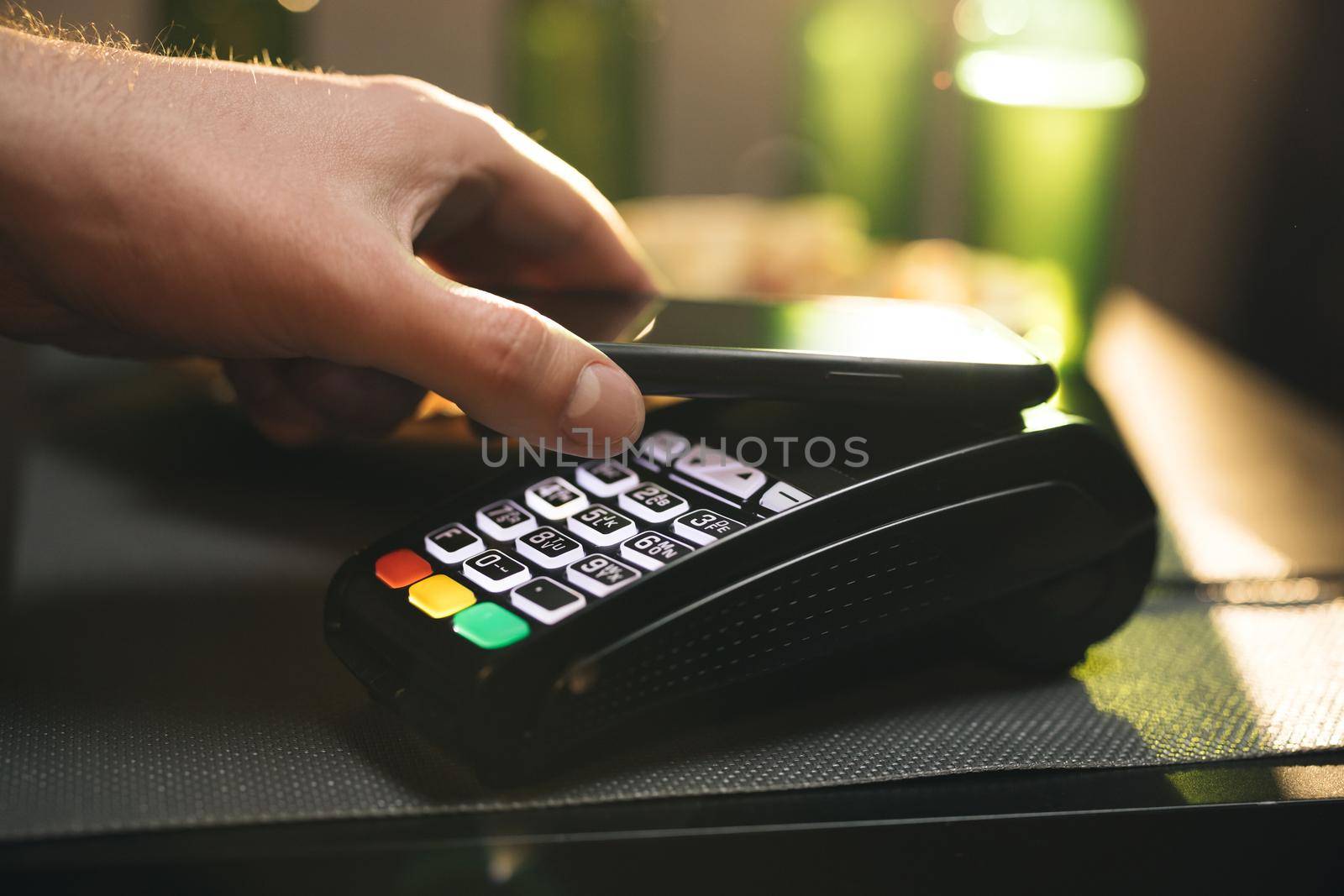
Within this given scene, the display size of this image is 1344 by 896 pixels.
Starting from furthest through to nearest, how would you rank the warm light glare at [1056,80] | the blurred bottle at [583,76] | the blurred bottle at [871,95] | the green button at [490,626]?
the blurred bottle at [871,95], the blurred bottle at [583,76], the warm light glare at [1056,80], the green button at [490,626]

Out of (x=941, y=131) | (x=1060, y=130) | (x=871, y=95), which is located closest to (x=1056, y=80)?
(x=1060, y=130)

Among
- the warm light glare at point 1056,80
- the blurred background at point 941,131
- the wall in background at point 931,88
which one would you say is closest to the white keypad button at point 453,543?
the blurred background at point 941,131

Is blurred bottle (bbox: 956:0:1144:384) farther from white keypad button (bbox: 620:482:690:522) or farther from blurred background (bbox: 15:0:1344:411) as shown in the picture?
white keypad button (bbox: 620:482:690:522)

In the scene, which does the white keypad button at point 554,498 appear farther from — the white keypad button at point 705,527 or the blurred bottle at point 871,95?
the blurred bottle at point 871,95

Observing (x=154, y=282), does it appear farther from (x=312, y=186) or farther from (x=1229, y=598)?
(x=1229, y=598)

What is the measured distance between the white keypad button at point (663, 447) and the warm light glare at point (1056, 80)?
1.72 ft

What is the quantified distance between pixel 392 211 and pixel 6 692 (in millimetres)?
188

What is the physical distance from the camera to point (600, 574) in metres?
0.30

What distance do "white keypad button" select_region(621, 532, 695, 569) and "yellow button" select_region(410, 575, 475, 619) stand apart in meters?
0.04

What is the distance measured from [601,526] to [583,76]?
703mm

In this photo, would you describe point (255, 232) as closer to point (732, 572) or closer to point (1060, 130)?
point (732, 572)

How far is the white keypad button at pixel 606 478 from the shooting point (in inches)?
13.9

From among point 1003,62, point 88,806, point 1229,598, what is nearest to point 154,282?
point 88,806

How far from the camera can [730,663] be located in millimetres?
306
